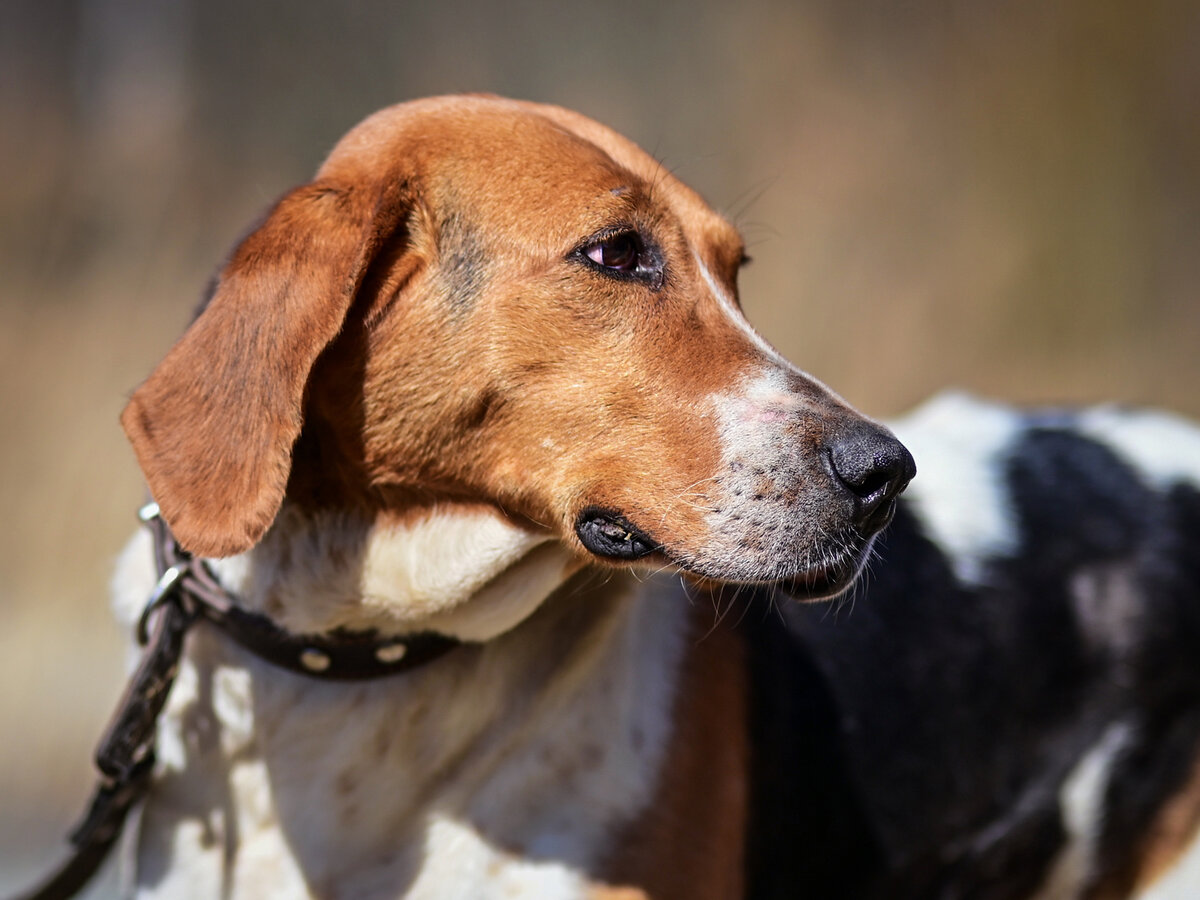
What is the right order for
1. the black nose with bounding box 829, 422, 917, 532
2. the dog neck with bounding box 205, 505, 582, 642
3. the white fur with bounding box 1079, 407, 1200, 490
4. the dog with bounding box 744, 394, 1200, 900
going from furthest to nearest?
the white fur with bounding box 1079, 407, 1200, 490, the dog with bounding box 744, 394, 1200, 900, the dog neck with bounding box 205, 505, 582, 642, the black nose with bounding box 829, 422, 917, 532

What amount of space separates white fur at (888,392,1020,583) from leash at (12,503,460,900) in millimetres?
1395

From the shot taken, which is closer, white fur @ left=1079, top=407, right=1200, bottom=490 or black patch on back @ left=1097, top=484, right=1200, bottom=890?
black patch on back @ left=1097, top=484, right=1200, bottom=890

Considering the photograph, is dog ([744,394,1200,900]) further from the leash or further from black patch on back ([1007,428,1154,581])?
the leash

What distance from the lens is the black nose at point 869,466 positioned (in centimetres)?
208

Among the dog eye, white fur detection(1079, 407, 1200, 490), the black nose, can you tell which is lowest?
white fur detection(1079, 407, 1200, 490)

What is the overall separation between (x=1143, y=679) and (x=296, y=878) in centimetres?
210

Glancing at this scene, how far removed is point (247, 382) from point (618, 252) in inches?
28.2

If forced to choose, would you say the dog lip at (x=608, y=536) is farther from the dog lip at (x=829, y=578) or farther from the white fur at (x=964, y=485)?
the white fur at (x=964, y=485)

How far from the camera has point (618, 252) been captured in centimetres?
233

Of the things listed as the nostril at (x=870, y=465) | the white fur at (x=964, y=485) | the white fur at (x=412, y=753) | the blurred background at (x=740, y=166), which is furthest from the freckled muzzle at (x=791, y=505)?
the blurred background at (x=740, y=166)

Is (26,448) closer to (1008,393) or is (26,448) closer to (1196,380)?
(1008,393)

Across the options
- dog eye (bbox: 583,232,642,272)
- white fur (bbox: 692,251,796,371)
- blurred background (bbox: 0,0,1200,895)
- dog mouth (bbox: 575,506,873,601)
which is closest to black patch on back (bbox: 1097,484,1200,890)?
dog mouth (bbox: 575,506,873,601)

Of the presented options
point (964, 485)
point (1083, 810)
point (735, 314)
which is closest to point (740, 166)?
point (964, 485)

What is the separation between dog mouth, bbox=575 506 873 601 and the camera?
2.14 meters
